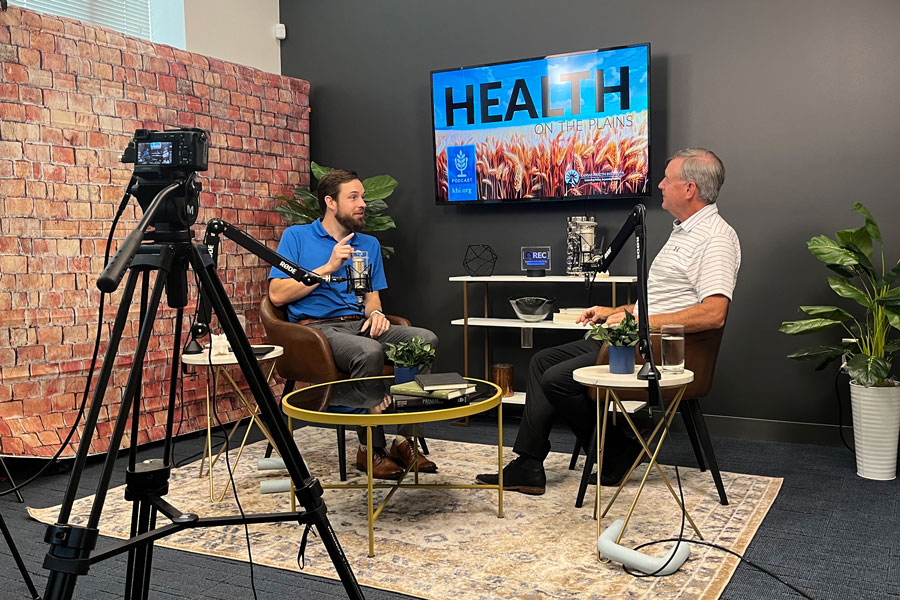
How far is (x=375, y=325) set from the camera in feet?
13.3

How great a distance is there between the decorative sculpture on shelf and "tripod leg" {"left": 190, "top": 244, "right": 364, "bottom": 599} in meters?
3.36

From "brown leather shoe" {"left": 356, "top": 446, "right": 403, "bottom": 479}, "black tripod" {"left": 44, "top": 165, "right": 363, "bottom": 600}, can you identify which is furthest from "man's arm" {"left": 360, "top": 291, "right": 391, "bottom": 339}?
"black tripod" {"left": 44, "top": 165, "right": 363, "bottom": 600}

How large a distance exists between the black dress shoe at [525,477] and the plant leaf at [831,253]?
1486 millimetres

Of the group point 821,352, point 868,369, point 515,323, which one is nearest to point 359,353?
point 515,323

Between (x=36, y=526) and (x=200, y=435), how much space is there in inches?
58.0

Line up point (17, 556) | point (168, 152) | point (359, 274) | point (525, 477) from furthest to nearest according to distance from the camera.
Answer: point (359, 274) → point (525, 477) → point (17, 556) → point (168, 152)

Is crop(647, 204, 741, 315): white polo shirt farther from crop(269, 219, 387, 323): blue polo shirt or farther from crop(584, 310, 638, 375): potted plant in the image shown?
crop(269, 219, 387, 323): blue polo shirt

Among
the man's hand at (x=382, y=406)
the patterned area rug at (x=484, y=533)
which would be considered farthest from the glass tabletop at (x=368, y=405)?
the patterned area rug at (x=484, y=533)

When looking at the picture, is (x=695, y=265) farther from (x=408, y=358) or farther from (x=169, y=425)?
(x=169, y=425)

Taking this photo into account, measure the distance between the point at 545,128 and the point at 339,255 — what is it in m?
1.39

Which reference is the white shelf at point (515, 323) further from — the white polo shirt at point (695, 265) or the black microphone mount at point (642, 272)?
the black microphone mount at point (642, 272)

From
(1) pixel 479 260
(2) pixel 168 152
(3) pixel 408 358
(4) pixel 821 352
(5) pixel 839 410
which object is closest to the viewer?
(2) pixel 168 152

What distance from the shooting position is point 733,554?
2617 mm

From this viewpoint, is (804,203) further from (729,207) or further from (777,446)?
(777,446)
